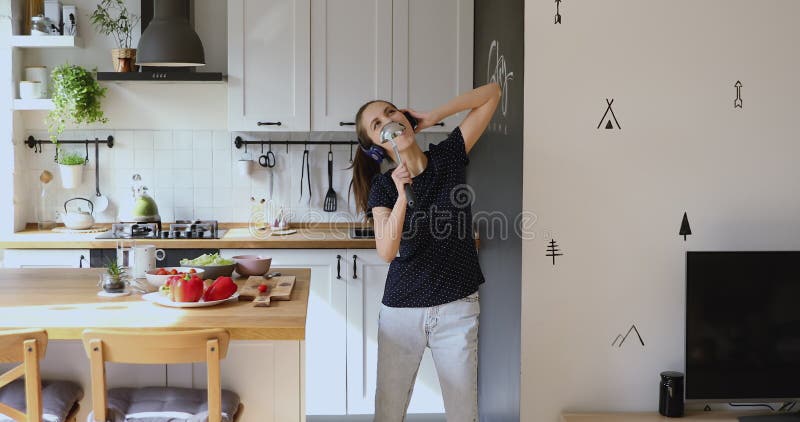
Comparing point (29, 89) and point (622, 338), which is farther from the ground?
point (29, 89)

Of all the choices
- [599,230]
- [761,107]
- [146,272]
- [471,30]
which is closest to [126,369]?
[146,272]

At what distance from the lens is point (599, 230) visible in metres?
2.67

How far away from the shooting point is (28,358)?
2.13 meters

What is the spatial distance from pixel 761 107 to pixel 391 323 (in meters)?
1.43

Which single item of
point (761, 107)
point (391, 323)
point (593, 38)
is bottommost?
point (391, 323)

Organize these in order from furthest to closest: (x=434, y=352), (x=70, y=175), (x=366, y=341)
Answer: (x=70, y=175) < (x=366, y=341) < (x=434, y=352)

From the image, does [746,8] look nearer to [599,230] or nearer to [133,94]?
[599,230]

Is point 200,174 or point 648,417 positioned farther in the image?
point 200,174

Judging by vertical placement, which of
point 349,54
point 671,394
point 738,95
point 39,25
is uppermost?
point 39,25

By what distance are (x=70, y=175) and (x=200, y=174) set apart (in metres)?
0.71

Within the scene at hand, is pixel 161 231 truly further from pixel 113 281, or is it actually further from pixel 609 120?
pixel 609 120

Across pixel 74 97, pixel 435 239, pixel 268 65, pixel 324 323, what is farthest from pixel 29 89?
pixel 435 239

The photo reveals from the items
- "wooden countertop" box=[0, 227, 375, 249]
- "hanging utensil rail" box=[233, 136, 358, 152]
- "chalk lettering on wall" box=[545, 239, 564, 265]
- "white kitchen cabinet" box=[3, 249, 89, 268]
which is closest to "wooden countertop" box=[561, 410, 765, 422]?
"chalk lettering on wall" box=[545, 239, 564, 265]

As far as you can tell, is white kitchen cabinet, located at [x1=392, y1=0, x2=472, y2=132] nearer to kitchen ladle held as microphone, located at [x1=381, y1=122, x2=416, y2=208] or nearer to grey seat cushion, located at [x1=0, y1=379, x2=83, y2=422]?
kitchen ladle held as microphone, located at [x1=381, y1=122, x2=416, y2=208]
